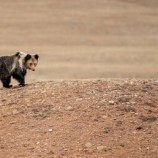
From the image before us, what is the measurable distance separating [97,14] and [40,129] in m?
45.6

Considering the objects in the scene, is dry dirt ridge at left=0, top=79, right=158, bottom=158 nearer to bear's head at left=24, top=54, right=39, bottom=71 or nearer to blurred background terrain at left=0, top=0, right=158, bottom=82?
bear's head at left=24, top=54, right=39, bottom=71

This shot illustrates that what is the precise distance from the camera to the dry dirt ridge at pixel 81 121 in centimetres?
900

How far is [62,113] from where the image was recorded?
10.1 m

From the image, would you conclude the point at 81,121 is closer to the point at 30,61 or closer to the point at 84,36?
the point at 30,61

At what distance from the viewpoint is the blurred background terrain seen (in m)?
33.1

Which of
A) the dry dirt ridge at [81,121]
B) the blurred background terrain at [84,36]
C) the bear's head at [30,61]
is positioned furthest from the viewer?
the blurred background terrain at [84,36]

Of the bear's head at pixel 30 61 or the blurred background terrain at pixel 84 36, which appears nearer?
the bear's head at pixel 30 61

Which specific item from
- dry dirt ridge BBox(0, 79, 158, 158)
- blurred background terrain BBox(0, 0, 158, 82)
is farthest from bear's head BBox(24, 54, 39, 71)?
blurred background terrain BBox(0, 0, 158, 82)

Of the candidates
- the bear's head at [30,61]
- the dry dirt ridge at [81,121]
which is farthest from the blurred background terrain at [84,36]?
the dry dirt ridge at [81,121]

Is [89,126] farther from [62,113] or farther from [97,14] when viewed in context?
[97,14]

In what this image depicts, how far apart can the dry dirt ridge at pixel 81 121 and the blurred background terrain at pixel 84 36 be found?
16.5 meters

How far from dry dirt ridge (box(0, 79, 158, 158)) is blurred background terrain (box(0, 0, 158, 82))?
16.5 m

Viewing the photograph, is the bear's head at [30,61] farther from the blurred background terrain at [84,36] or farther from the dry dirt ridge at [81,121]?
the blurred background terrain at [84,36]

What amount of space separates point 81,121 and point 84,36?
120 ft
